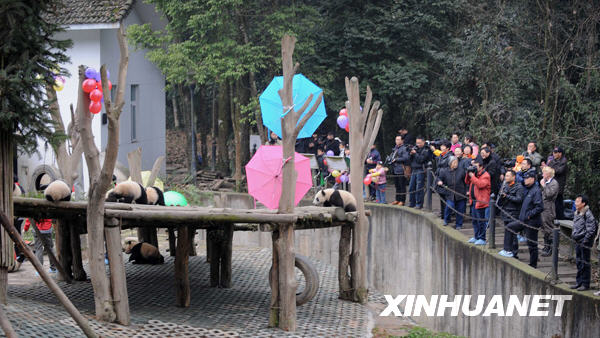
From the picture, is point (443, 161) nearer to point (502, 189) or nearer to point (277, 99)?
point (502, 189)

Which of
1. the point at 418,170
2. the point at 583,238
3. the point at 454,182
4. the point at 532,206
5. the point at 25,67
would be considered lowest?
the point at 583,238

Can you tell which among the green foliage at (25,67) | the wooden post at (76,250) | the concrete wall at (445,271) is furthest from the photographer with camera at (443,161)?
the green foliage at (25,67)

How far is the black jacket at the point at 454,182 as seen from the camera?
54.0 feet

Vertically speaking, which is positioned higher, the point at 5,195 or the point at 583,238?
the point at 5,195

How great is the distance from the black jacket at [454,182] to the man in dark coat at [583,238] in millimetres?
3876

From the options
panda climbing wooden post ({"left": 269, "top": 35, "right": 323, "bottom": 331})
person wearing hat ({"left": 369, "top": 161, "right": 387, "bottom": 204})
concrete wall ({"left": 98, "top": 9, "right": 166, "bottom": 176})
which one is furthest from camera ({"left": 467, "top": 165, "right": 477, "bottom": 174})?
concrete wall ({"left": 98, "top": 9, "right": 166, "bottom": 176})

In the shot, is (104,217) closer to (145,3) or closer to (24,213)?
(24,213)

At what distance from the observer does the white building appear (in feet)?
75.5

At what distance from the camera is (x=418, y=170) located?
1878 centimetres

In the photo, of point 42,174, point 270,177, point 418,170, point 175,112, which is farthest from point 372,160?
point 175,112

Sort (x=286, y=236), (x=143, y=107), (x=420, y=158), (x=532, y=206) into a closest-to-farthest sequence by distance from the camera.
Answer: (x=286, y=236), (x=532, y=206), (x=420, y=158), (x=143, y=107)

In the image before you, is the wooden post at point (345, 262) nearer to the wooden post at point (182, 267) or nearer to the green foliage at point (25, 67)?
the wooden post at point (182, 267)

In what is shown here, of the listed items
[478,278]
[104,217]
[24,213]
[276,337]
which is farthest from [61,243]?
[478,278]

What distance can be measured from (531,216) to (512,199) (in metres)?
0.54
